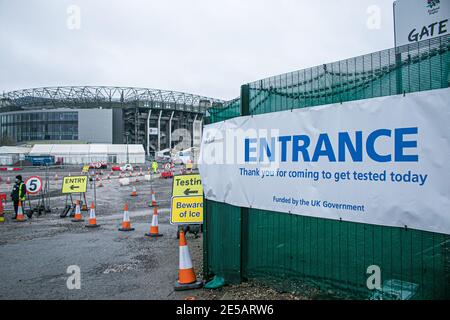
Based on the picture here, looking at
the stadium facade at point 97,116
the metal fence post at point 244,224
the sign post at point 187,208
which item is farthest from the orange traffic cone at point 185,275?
the stadium facade at point 97,116

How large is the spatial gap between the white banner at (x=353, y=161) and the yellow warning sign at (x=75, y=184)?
439 inches

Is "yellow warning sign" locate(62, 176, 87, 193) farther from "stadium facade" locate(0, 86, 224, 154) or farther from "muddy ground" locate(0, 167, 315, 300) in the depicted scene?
"stadium facade" locate(0, 86, 224, 154)

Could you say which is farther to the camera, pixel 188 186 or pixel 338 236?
pixel 188 186

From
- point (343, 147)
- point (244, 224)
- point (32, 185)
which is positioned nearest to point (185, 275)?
point (244, 224)

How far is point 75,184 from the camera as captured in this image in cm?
1487

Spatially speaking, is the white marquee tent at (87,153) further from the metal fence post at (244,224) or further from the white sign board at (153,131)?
the metal fence post at (244,224)

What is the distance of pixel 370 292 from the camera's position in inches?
160

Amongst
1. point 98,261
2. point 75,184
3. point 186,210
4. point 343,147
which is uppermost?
point 343,147

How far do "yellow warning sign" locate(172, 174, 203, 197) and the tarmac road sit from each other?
54.6 inches

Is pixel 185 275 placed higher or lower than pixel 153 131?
lower

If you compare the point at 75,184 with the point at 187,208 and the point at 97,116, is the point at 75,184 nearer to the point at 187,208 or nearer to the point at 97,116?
the point at 187,208

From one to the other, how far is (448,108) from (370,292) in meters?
2.22

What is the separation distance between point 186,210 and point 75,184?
851cm

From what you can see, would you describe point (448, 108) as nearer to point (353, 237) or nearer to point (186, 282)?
point (353, 237)
